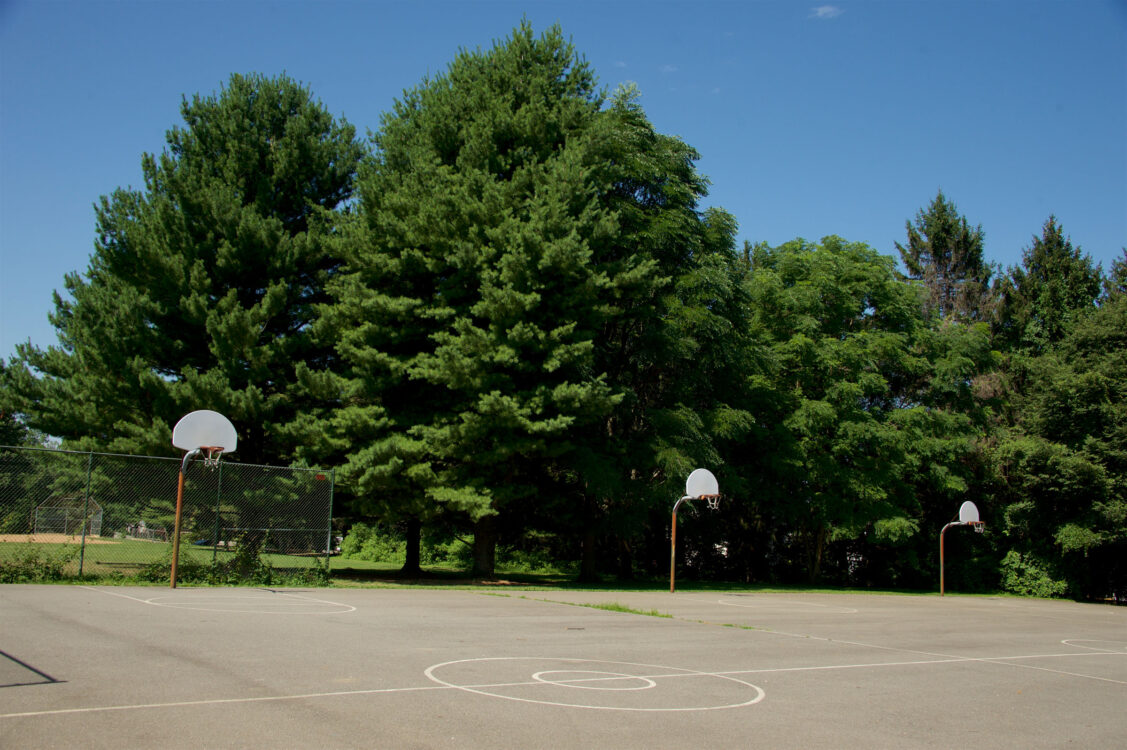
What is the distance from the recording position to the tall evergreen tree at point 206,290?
25.1m

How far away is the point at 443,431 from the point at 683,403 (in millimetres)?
10327

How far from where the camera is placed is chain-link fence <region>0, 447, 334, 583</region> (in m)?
16.3

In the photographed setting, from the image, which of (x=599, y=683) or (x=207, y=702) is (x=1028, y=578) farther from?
(x=207, y=702)

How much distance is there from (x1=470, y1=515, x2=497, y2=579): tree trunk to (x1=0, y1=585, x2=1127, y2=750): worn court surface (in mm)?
11279

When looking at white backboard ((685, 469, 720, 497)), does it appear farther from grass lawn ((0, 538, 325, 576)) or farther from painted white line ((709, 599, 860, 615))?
grass lawn ((0, 538, 325, 576))

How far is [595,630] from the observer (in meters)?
12.6

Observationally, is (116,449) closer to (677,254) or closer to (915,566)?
(677,254)

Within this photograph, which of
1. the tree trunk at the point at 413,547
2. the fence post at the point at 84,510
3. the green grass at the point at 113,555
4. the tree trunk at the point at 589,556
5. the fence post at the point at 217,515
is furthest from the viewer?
the tree trunk at the point at 589,556

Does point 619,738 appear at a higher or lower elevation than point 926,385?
lower

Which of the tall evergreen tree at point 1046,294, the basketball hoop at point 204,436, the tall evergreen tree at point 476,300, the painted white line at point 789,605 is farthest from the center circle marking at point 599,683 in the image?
the tall evergreen tree at point 1046,294

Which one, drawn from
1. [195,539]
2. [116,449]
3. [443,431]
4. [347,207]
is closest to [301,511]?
[195,539]

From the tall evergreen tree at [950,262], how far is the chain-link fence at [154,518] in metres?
39.7

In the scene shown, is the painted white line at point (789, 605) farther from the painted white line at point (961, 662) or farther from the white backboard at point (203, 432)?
the white backboard at point (203, 432)

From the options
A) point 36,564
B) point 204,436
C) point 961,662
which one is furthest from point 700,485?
point 36,564
